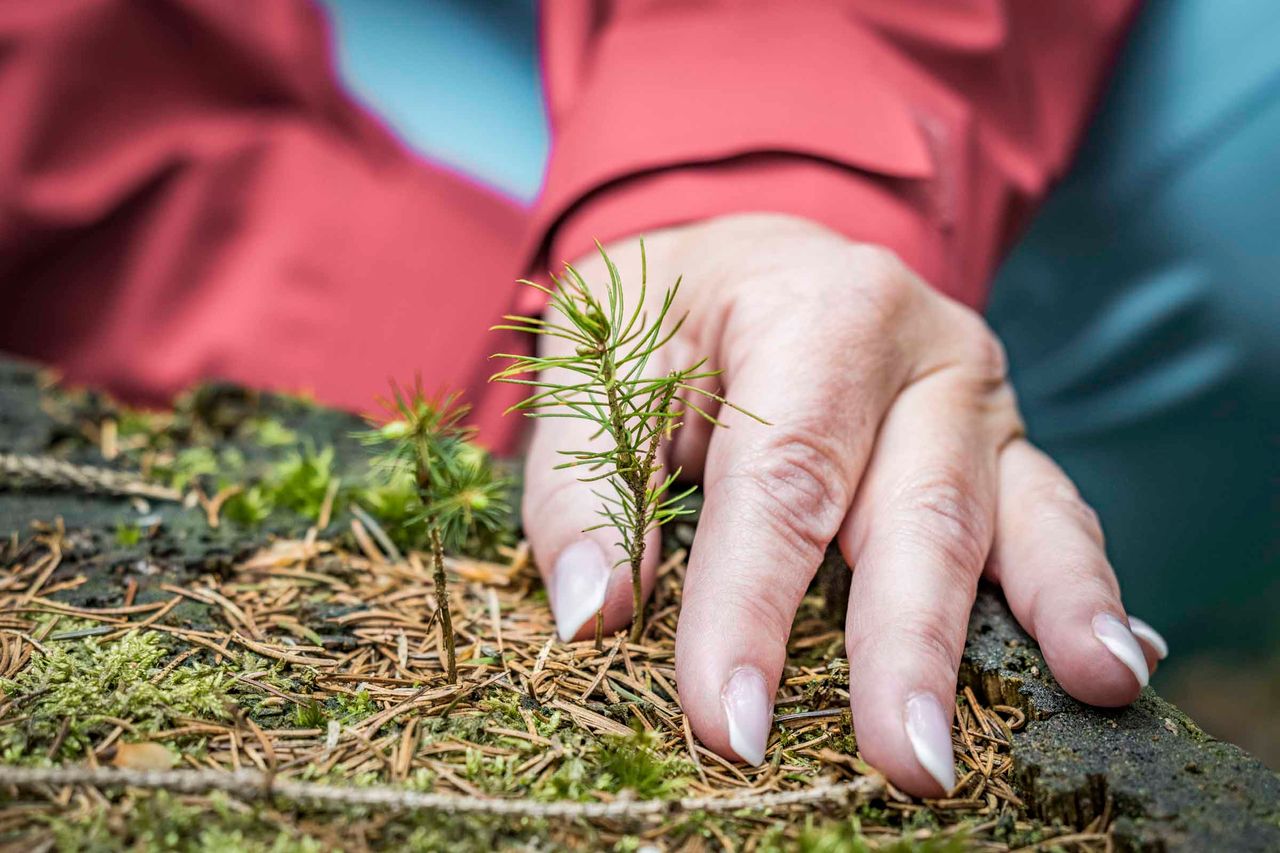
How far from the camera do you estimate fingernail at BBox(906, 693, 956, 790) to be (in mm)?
1231

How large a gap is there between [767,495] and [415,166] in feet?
7.33

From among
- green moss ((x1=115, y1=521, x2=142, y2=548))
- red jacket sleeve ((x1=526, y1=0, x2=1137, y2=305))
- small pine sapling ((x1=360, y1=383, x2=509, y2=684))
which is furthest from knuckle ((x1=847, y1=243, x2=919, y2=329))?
green moss ((x1=115, y1=521, x2=142, y2=548))

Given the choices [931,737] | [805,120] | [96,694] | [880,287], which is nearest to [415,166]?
[805,120]

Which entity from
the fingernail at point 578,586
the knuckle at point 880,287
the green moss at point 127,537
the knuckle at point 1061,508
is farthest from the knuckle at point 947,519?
the green moss at point 127,537

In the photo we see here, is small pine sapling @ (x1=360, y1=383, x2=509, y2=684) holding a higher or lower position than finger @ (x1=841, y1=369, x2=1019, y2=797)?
higher

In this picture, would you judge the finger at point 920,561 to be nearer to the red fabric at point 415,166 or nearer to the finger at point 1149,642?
the finger at point 1149,642

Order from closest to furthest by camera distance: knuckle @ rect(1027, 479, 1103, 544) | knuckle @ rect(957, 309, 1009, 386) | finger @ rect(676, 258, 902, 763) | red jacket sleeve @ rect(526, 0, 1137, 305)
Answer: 1. finger @ rect(676, 258, 902, 763)
2. knuckle @ rect(1027, 479, 1103, 544)
3. knuckle @ rect(957, 309, 1009, 386)
4. red jacket sleeve @ rect(526, 0, 1137, 305)

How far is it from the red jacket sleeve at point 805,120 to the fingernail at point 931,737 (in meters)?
1.29

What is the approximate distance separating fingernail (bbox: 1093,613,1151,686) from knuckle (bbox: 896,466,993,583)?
0.23m

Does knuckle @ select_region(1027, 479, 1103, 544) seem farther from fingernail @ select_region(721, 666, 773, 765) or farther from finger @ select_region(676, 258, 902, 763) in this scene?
fingernail @ select_region(721, 666, 773, 765)

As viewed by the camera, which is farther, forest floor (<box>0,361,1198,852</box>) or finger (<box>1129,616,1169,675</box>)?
finger (<box>1129,616,1169,675</box>)

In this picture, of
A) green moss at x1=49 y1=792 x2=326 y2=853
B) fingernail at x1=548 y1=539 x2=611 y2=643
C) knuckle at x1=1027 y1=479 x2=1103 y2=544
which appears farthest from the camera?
knuckle at x1=1027 y1=479 x2=1103 y2=544

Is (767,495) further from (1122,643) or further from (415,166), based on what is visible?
(415,166)

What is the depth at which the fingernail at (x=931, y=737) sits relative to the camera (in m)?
1.23
